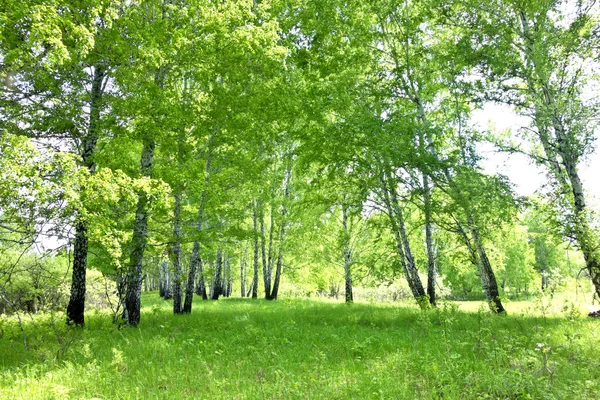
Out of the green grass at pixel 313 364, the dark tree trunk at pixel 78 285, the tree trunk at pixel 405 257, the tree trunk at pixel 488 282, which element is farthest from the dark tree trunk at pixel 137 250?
the tree trunk at pixel 488 282

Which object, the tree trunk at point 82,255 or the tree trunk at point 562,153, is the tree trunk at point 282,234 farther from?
the tree trunk at point 562,153

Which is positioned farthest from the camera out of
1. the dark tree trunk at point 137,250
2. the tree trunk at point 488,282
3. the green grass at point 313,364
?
the tree trunk at point 488,282

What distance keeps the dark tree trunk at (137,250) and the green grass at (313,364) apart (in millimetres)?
844

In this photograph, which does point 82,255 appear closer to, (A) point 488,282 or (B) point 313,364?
(B) point 313,364

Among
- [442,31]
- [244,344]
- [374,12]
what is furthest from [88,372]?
[442,31]

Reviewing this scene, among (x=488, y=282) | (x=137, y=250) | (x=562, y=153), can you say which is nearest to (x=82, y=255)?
(x=137, y=250)

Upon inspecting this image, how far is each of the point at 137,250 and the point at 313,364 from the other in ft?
20.2

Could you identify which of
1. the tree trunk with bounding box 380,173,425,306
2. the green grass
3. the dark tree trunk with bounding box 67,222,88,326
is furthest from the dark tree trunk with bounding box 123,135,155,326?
the tree trunk with bounding box 380,173,425,306

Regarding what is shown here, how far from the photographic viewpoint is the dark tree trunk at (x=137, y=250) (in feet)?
31.4

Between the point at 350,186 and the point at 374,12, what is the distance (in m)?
6.32

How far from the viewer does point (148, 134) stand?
9.46 m

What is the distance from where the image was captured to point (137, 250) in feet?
31.6

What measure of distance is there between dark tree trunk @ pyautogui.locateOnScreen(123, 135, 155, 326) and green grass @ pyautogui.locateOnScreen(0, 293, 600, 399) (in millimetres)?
844

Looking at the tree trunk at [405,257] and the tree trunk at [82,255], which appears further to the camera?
the tree trunk at [405,257]
